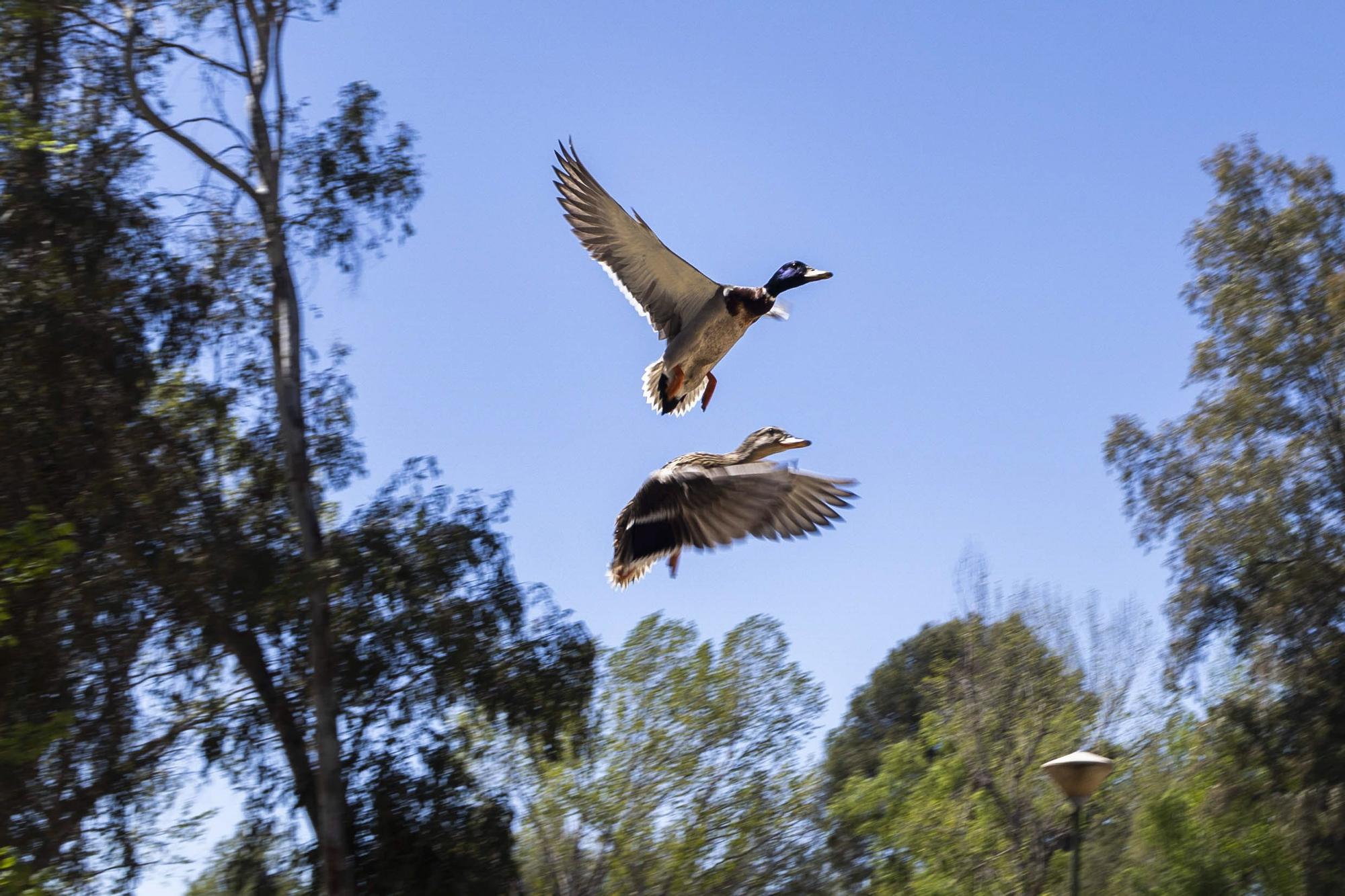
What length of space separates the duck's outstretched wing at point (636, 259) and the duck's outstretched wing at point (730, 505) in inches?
95.1

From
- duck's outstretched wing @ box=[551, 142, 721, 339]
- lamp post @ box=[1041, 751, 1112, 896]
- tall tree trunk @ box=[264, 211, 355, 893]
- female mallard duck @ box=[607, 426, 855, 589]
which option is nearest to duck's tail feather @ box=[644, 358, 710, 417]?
duck's outstretched wing @ box=[551, 142, 721, 339]

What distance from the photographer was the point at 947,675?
24516 mm

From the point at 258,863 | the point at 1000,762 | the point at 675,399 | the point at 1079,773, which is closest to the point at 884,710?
the point at 1000,762

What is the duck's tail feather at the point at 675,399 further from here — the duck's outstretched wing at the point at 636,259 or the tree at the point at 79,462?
the tree at the point at 79,462

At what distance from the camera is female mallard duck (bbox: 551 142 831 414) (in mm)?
8539

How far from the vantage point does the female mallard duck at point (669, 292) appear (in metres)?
8.54

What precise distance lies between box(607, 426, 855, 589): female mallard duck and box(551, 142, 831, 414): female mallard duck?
1.29 meters

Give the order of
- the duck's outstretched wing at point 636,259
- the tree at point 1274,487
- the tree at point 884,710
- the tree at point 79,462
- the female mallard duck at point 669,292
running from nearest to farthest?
the female mallard duck at point 669,292 < the duck's outstretched wing at point 636,259 < the tree at point 79,462 < the tree at point 1274,487 < the tree at point 884,710

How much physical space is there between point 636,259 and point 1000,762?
15083mm

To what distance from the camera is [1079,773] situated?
33.0ft

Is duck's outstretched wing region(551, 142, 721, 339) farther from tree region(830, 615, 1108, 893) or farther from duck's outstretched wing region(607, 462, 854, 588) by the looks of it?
tree region(830, 615, 1108, 893)

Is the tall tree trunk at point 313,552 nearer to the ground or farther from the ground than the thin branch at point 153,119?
nearer to the ground

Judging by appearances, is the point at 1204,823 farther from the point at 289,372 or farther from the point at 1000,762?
the point at 289,372

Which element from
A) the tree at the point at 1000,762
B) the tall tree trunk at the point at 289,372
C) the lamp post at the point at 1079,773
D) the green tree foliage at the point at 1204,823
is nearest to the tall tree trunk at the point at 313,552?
the tall tree trunk at the point at 289,372
